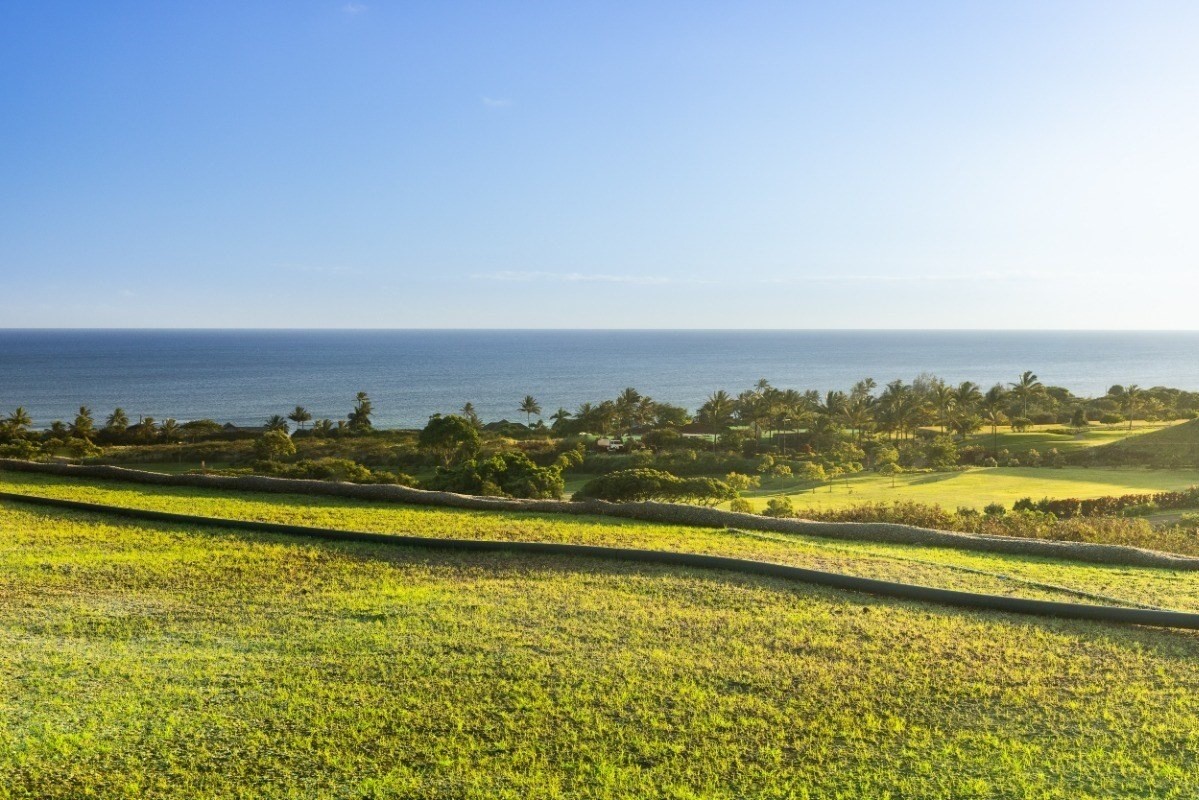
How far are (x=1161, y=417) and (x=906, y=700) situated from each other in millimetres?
67970

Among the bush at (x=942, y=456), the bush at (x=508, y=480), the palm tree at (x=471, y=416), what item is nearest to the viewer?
the bush at (x=508, y=480)

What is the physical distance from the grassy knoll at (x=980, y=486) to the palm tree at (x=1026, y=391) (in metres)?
34.2

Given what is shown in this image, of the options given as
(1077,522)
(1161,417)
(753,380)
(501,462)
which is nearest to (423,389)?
(753,380)

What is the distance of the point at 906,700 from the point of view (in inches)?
299

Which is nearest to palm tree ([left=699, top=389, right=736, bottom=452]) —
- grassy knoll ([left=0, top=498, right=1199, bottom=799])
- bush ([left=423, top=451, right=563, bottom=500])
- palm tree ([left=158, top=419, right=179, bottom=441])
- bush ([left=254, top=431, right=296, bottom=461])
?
bush ([left=254, top=431, right=296, bottom=461])

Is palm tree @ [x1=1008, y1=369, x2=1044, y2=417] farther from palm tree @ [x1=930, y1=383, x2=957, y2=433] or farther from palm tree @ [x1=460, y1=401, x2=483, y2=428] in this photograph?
palm tree @ [x1=460, y1=401, x2=483, y2=428]

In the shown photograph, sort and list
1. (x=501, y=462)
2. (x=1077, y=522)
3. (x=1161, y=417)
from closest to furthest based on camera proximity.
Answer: (x=1077, y=522)
(x=501, y=462)
(x=1161, y=417)

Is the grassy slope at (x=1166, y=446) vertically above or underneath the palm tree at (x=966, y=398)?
underneath

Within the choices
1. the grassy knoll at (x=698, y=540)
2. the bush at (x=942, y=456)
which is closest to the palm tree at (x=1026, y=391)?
the bush at (x=942, y=456)

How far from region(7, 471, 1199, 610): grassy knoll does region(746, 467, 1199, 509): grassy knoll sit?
525 inches

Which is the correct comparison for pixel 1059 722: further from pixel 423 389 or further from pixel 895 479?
pixel 423 389

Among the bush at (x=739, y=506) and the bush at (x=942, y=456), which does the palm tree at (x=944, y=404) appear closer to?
the bush at (x=942, y=456)

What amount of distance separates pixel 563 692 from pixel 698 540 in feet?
23.5

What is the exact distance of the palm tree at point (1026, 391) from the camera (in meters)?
72.0
